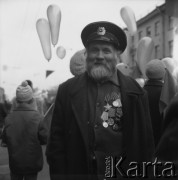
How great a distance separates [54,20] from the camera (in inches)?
222

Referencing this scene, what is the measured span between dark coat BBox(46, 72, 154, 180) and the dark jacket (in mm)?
1275

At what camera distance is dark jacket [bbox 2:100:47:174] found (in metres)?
3.85

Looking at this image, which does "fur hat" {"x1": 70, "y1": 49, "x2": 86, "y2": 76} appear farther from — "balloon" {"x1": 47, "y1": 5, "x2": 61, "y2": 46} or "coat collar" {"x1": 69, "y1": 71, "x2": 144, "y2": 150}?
"coat collar" {"x1": 69, "y1": 71, "x2": 144, "y2": 150}

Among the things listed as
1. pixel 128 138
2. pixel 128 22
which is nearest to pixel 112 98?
pixel 128 138

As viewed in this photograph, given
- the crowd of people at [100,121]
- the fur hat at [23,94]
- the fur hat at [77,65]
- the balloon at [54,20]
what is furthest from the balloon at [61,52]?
the crowd of people at [100,121]

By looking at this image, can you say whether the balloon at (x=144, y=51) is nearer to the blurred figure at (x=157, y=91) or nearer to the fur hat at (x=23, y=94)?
the blurred figure at (x=157, y=91)

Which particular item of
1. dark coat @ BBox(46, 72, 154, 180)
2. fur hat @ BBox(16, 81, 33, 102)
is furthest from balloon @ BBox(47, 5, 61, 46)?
dark coat @ BBox(46, 72, 154, 180)

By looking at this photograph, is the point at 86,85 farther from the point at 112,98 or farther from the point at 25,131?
the point at 25,131

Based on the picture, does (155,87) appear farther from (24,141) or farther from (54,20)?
(54,20)

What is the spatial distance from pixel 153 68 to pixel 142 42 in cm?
278

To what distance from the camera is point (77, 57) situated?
414 centimetres

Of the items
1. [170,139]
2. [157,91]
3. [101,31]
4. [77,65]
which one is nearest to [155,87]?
[157,91]

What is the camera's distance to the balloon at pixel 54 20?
545 cm

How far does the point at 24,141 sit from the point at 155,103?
1446mm
